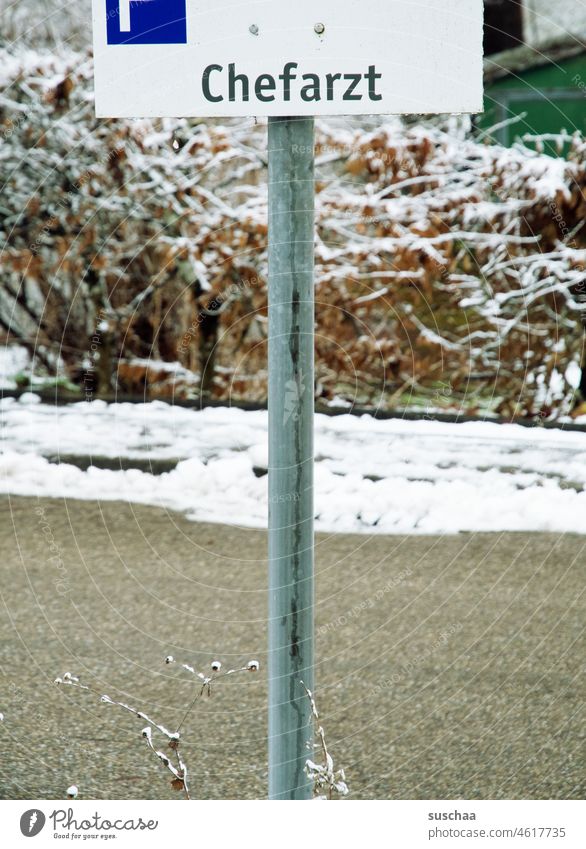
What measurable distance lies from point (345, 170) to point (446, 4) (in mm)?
4465

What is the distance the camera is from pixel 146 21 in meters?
1.39

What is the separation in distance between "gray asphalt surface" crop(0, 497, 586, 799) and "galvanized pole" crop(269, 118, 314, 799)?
2.96ft

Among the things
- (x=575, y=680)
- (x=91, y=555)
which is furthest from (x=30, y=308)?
(x=575, y=680)

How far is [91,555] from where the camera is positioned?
4105 millimetres

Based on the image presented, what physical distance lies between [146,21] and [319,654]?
2.21m

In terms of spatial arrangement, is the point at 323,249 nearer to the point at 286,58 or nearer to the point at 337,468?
the point at 337,468

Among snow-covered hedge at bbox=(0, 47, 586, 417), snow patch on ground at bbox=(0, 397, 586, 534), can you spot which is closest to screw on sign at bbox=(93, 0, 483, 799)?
snow patch on ground at bbox=(0, 397, 586, 534)

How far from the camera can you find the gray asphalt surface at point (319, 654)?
2486 mm

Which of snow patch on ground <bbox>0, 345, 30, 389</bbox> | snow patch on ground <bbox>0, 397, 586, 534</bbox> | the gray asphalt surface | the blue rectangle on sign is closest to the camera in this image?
the blue rectangle on sign

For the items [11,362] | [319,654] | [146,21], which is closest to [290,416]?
[146,21]

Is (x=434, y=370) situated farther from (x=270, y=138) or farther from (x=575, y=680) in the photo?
(x=270, y=138)

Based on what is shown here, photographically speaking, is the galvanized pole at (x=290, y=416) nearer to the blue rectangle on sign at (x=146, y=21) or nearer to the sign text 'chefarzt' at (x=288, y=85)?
the sign text 'chefarzt' at (x=288, y=85)

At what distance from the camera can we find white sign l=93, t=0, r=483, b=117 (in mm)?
1393

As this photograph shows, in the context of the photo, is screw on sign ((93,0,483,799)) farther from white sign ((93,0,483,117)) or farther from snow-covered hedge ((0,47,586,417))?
snow-covered hedge ((0,47,586,417))
